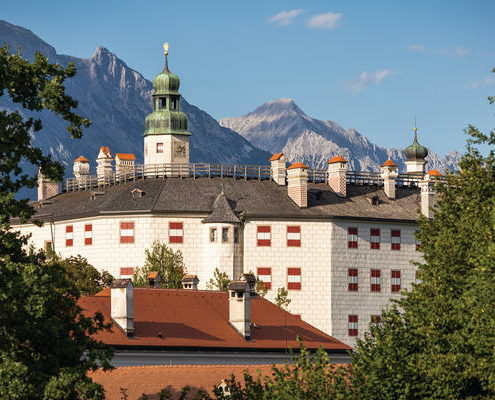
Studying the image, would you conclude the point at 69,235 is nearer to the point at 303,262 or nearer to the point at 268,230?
the point at 268,230

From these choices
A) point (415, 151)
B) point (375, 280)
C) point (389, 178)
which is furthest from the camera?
point (415, 151)

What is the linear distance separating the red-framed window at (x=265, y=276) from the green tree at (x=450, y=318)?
53.7 meters

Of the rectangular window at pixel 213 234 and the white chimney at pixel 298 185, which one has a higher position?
the white chimney at pixel 298 185

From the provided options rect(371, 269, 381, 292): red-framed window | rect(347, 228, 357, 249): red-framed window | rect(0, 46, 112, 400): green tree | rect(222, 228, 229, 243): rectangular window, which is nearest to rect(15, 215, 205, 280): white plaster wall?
rect(222, 228, 229, 243): rectangular window

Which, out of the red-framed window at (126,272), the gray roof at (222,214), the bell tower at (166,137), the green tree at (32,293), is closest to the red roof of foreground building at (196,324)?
the green tree at (32,293)

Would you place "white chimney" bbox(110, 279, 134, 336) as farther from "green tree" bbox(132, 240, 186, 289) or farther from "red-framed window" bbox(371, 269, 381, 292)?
"red-framed window" bbox(371, 269, 381, 292)

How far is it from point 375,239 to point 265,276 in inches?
483

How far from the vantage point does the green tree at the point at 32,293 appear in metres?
42.8

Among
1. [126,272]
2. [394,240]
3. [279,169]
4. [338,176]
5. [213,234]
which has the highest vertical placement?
[279,169]

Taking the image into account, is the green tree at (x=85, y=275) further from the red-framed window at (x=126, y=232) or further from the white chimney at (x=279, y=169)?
the white chimney at (x=279, y=169)

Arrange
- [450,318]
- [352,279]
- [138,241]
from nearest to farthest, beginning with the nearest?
[450,318] → [138,241] → [352,279]

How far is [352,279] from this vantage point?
123562 mm

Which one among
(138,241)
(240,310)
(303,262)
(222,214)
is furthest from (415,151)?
(240,310)

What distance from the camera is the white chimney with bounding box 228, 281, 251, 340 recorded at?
81.2m
